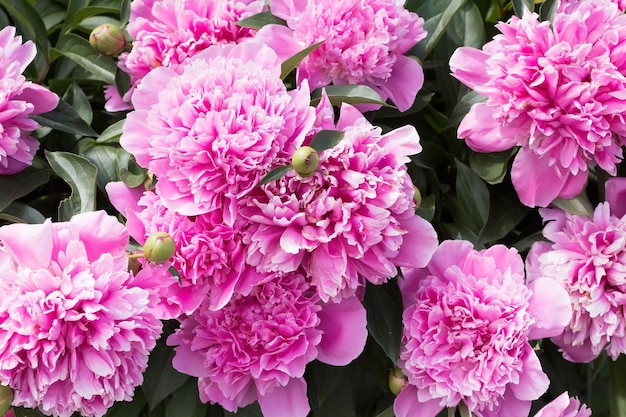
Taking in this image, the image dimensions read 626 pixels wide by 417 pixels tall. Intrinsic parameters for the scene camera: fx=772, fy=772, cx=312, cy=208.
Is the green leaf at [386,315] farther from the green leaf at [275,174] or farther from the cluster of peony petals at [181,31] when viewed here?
the cluster of peony petals at [181,31]

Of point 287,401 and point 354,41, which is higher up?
point 354,41

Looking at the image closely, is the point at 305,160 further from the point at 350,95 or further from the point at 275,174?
the point at 350,95

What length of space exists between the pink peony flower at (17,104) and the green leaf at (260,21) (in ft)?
0.76

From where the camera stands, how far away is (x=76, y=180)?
2.73ft

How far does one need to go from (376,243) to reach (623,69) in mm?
323

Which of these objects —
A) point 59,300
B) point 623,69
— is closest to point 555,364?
point 623,69

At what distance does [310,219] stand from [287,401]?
0.67 feet

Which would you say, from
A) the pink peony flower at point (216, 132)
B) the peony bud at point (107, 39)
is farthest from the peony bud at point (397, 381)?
the peony bud at point (107, 39)

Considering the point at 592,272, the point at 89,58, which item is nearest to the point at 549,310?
the point at 592,272

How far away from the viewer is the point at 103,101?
1.06 meters

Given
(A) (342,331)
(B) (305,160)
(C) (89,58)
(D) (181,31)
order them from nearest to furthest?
1. (B) (305,160)
2. (A) (342,331)
3. (D) (181,31)
4. (C) (89,58)

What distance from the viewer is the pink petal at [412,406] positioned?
0.82 metres

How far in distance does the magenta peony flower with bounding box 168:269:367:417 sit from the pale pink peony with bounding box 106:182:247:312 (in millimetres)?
33

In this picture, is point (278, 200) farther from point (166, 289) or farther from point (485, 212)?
point (485, 212)
